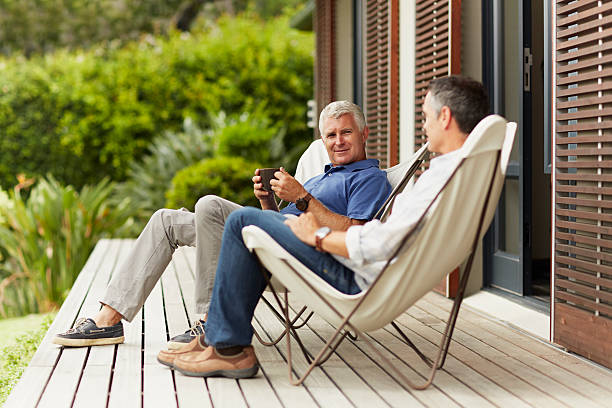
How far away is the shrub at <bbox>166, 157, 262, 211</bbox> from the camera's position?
26.2 ft

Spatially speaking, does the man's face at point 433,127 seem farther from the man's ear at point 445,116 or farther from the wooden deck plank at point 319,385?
the wooden deck plank at point 319,385

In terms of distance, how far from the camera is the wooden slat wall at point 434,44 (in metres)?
4.44

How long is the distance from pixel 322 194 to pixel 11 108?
7.97 metres

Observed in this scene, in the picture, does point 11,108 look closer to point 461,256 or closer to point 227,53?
point 227,53

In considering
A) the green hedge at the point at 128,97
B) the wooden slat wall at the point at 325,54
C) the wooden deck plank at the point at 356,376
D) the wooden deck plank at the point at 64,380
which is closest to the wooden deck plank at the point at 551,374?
the wooden deck plank at the point at 356,376

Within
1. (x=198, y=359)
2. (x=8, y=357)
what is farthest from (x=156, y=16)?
(x=198, y=359)

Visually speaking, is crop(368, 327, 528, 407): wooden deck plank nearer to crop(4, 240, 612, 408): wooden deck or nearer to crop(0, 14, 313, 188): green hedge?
crop(4, 240, 612, 408): wooden deck

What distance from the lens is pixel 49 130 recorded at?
10.3 meters

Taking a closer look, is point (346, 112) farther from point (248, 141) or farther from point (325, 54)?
point (248, 141)

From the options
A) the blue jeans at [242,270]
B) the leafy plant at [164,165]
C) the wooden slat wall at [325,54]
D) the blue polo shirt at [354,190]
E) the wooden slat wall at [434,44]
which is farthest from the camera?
the leafy plant at [164,165]

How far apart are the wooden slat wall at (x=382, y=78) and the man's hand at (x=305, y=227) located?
2.99m

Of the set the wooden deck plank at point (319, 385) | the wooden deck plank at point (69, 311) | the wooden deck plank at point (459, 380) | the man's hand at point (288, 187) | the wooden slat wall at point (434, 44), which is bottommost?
the wooden deck plank at point (459, 380)

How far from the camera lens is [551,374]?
2.90 metres

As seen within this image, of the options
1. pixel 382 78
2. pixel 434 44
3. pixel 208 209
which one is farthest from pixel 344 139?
pixel 382 78
